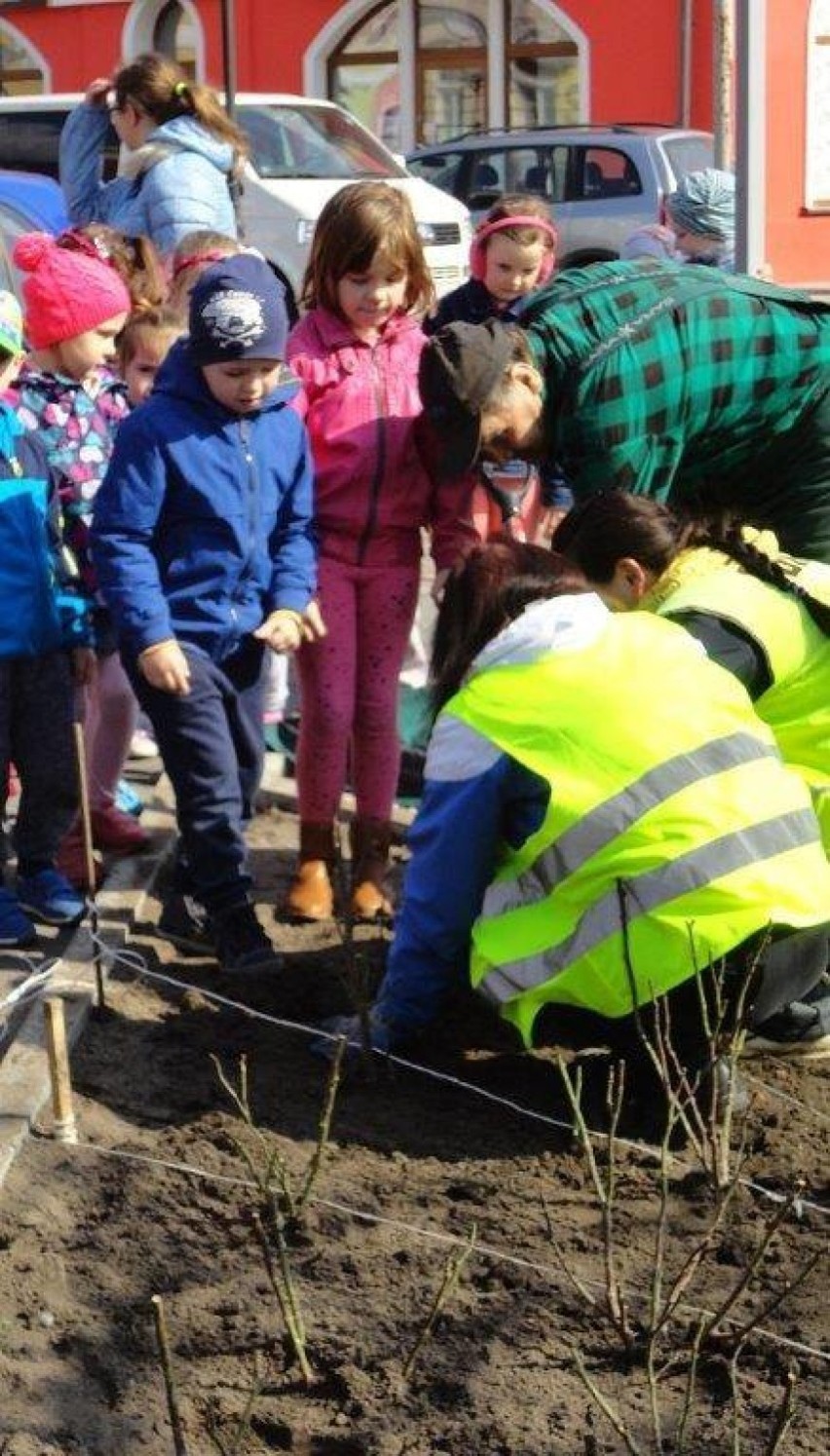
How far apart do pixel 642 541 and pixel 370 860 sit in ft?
4.24

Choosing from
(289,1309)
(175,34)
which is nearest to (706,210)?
(289,1309)

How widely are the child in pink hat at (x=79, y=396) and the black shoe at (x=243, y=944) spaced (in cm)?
72

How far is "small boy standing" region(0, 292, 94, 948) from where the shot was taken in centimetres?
499

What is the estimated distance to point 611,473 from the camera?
180 inches

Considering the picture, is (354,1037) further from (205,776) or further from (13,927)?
(13,927)

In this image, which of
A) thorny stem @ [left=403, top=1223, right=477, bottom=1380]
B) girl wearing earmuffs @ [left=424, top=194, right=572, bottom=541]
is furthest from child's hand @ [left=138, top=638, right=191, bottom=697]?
girl wearing earmuffs @ [left=424, top=194, right=572, bottom=541]

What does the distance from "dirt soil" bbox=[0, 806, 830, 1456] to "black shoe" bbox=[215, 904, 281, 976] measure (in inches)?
14.2

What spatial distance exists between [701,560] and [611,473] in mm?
260

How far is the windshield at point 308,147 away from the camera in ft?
57.8

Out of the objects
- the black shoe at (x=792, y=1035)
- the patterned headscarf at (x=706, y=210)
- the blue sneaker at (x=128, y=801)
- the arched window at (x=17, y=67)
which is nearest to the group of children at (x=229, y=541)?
the blue sneaker at (x=128, y=801)

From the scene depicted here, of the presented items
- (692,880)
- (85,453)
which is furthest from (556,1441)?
(85,453)

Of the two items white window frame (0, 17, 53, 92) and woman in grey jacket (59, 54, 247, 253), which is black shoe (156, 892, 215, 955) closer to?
woman in grey jacket (59, 54, 247, 253)

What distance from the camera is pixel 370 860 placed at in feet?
17.8

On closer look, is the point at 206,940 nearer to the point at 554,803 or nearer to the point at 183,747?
the point at 183,747
